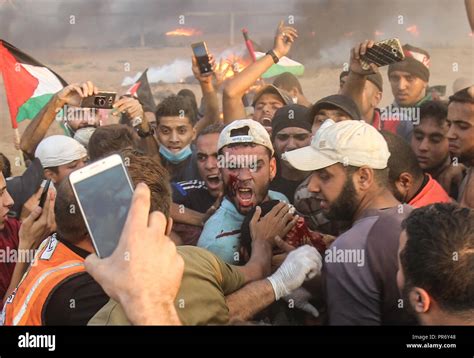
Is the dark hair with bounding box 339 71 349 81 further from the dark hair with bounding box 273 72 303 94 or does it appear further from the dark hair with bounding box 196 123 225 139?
the dark hair with bounding box 196 123 225 139

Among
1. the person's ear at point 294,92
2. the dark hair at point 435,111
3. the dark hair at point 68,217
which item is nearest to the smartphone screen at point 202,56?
the person's ear at point 294,92

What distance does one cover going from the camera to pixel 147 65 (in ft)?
10.1

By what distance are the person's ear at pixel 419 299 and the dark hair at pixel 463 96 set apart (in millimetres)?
1107

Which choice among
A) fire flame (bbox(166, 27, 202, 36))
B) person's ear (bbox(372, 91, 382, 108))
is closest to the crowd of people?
person's ear (bbox(372, 91, 382, 108))

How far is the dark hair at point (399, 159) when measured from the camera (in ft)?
9.77

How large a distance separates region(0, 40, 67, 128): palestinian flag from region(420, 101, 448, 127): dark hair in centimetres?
151

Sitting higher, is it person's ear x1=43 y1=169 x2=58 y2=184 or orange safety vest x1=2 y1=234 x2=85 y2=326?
person's ear x1=43 y1=169 x2=58 y2=184

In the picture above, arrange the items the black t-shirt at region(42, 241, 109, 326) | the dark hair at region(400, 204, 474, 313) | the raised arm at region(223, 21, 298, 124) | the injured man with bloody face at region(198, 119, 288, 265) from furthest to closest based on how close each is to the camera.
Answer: the raised arm at region(223, 21, 298, 124) < the injured man with bloody face at region(198, 119, 288, 265) < the black t-shirt at region(42, 241, 109, 326) < the dark hair at region(400, 204, 474, 313)

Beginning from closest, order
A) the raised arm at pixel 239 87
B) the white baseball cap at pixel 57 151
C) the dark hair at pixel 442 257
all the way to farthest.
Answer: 1. the dark hair at pixel 442 257
2. the raised arm at pixel 239 87
3. the white baseball cap at pixel 57 151

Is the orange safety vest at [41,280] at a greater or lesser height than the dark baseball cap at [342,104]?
lesser

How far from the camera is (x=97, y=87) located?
10.3 ft

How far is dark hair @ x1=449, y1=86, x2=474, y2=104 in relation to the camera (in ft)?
9.79

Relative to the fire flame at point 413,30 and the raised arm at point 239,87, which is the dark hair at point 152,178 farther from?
the fire flame at point 413,30
